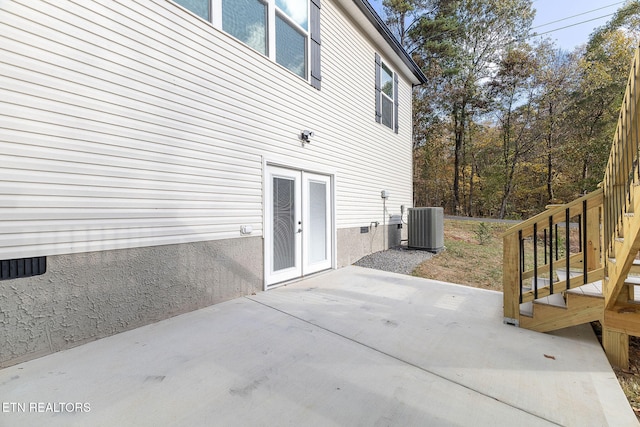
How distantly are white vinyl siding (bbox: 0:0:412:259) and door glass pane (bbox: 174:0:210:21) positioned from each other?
0.13 meters

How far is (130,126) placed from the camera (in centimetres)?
274

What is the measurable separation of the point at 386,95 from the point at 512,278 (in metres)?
6.23

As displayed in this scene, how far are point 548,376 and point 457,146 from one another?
17562 millimetres

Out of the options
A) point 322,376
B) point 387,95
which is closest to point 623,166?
point 322,376

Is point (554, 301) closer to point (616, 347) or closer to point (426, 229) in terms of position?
point (616, 347)

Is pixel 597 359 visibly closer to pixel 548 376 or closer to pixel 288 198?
pixel 548 376

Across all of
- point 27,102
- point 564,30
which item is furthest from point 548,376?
point 564,30

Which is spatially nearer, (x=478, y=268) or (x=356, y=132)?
(x=478, y=268)

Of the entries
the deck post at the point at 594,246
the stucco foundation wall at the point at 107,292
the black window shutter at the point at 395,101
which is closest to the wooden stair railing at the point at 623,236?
the deck post at the point at 594,246

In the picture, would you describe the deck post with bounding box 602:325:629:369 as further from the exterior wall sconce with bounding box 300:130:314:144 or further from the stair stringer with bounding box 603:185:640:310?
the exterior wall sconce with bounding box 300:130:314:144

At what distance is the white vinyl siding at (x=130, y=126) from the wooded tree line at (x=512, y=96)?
1385 centimetres

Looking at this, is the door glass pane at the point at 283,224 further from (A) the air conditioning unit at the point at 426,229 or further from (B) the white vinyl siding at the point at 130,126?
(A) the air conditioning unit at the point at 426,229

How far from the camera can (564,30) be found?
12664 mm

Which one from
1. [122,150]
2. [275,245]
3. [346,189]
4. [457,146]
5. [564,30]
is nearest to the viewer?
[122,150]
